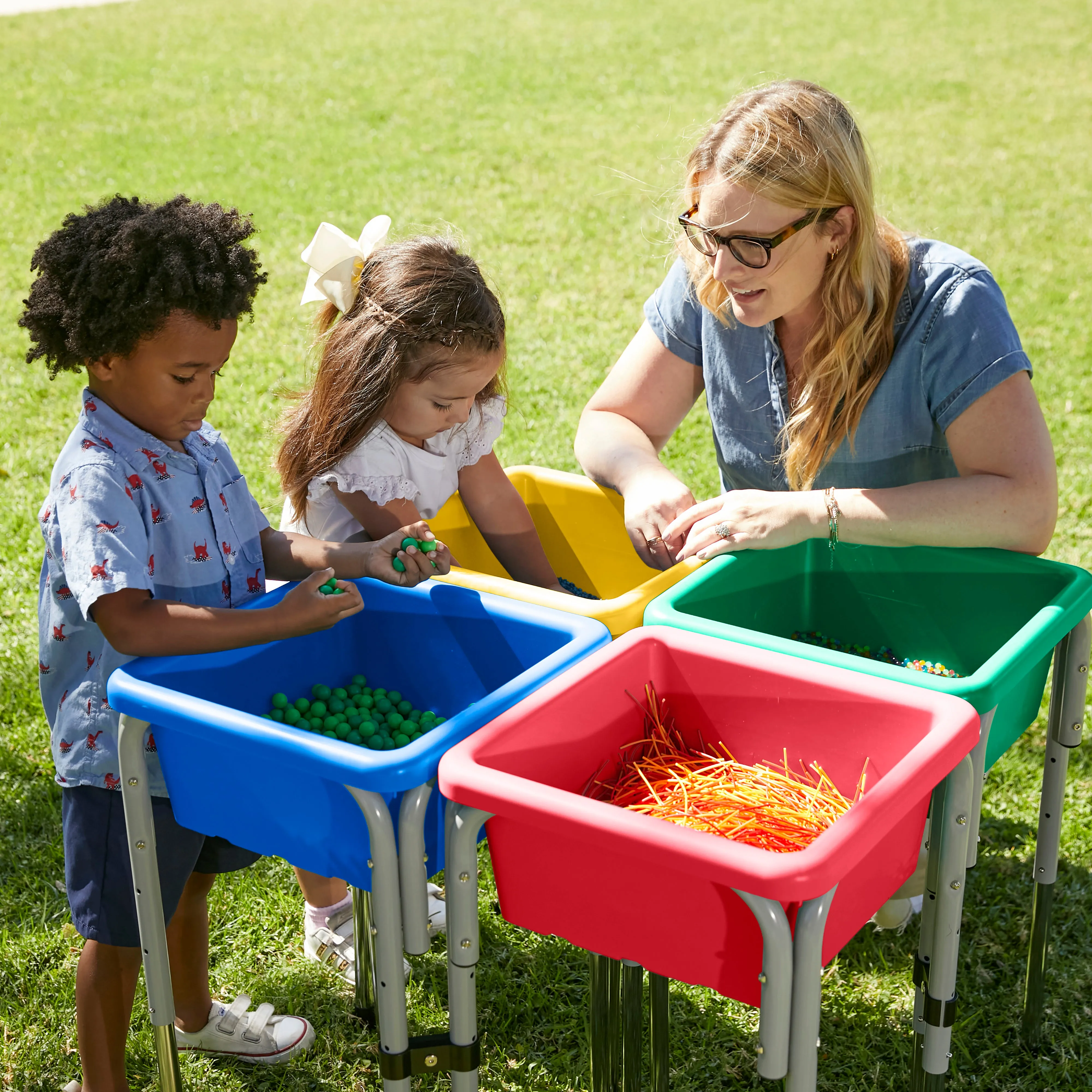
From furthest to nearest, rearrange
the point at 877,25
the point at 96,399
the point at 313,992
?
the point at 877,25 → the point at 313,992 → the point at 96,399

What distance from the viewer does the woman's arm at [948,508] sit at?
77.7 inches

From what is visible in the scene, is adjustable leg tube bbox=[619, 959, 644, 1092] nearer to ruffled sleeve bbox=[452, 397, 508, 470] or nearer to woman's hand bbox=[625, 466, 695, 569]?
woman's hand bbox=[625, 466, 695, 569]

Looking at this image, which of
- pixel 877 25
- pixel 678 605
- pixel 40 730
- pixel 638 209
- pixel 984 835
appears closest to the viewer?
pixel 678 605

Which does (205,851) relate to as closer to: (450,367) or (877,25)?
(450,367)

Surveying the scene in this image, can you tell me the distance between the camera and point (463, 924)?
4.71 ft

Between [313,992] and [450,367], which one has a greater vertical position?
[450,367]

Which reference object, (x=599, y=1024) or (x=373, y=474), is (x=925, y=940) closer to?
(x=599, y=1024)

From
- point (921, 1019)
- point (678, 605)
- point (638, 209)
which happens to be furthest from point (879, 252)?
point (638, 209)

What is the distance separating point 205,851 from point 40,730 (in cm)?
→ 119

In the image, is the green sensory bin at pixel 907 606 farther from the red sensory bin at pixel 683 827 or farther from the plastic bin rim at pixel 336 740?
the plastic bin rim at pixel 336 740

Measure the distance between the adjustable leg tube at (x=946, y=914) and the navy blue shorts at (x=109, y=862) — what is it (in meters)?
1.02

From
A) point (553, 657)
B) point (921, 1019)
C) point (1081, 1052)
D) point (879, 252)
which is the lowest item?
point (1081, 1052)

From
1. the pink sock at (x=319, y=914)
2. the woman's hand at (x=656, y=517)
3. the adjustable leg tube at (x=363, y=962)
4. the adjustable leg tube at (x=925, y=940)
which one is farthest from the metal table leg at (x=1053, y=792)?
the pink sock at (x=319, y=914)

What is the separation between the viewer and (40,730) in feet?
9.63
